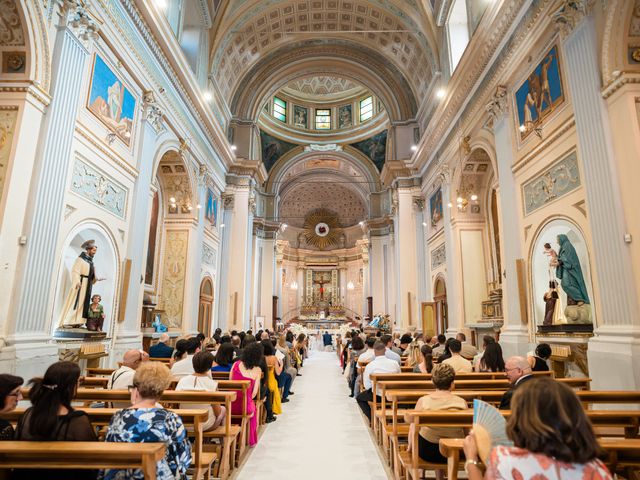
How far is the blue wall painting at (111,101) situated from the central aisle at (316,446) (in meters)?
5.33

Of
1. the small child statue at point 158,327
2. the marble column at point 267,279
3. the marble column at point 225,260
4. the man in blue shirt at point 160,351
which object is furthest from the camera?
the marble column at point 267,279

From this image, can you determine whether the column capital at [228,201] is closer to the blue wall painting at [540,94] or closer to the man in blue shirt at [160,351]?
the man in blue shirt at [160,351]

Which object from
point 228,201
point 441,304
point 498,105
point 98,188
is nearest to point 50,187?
point 98,188

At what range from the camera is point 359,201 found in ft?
92.6

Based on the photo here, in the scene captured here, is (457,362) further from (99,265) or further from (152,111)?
(152,111)

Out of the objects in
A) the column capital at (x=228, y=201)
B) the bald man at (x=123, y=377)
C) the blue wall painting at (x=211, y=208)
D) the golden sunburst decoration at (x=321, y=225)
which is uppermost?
the golden sunburst decoration at (x=321, y=225)

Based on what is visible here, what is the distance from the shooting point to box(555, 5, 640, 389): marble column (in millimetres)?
4348

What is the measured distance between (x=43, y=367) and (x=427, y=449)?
437cm

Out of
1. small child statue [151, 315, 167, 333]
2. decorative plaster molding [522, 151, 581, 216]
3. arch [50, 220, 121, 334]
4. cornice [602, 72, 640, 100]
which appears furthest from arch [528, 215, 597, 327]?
small child statue [151, 315, 167, 333]

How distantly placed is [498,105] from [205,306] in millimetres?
9515

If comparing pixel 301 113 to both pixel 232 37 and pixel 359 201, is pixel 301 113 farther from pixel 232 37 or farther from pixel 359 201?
pixel 232 37

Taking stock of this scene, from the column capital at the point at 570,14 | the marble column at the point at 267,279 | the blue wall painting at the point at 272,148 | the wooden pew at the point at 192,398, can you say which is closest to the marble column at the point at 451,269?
the column capital at the point at 570,14

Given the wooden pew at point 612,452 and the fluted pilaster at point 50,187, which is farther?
the fluted pilaster at point 50,187

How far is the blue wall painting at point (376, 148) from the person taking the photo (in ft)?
70.2
